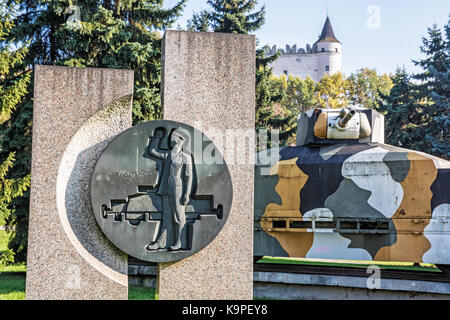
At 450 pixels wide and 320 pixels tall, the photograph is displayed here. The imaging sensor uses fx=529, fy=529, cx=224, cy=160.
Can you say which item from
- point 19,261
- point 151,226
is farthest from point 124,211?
point 19,261

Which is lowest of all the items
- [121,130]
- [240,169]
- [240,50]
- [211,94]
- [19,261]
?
[19,261]

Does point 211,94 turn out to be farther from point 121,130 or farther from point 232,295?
point 232,295

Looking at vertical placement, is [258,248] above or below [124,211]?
below

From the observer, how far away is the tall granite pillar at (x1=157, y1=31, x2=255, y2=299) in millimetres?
5668

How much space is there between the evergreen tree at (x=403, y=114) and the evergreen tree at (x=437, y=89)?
1.19ft

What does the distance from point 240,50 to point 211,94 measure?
1.96ft

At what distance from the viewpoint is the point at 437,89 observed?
71.0 ft

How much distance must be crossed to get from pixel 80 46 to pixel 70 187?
7754 millimetres

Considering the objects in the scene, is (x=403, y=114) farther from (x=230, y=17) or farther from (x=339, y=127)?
(x=339, y=127)

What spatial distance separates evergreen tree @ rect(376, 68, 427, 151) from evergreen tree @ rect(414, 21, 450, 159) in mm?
364

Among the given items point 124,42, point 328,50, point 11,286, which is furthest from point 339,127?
point 328,50

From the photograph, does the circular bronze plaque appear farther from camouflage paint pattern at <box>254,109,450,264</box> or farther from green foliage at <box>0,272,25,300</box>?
green foliage at <box>0,272,25,300</box>

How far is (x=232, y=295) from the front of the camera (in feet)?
18.7
